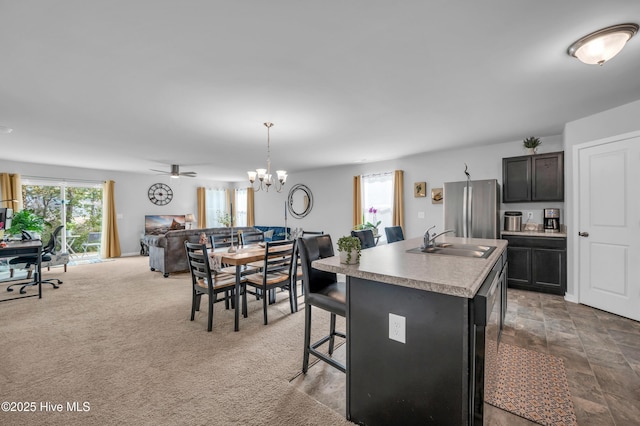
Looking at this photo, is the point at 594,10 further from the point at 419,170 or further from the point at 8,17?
the point at 419,170

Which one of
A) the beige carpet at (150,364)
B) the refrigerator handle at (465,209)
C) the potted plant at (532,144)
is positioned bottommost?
the beige carpet at (150,364)

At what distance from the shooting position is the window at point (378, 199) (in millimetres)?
6277

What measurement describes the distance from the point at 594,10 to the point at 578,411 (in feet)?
8.04

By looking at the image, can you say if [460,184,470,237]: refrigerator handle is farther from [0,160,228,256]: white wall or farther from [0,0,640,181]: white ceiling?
[0,160,228,256]: white wall

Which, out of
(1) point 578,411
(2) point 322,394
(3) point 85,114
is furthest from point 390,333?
(3) point 85,114

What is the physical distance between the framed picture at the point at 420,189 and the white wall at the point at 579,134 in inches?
87.8

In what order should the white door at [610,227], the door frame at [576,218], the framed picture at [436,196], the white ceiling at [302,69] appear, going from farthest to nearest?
the framed picture at [436,196], the door frame at [576,218], the white door at [610,227], the white ceiling at [302,69]

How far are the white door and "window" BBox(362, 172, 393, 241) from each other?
129 inches

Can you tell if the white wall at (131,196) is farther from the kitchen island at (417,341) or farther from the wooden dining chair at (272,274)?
the kitchen island at (417,341)

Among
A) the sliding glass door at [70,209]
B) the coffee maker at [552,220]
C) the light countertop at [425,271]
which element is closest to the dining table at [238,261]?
the light countertop at [425,271]

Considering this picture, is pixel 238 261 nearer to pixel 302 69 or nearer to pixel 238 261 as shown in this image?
pixel 238 261

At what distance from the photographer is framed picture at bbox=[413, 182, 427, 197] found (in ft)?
18.3

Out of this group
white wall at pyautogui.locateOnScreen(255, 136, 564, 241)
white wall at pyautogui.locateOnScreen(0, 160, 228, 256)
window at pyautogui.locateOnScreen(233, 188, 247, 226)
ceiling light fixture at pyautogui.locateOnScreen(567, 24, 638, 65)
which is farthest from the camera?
window at pyautogui.locateOnScreen(233, 188, 247, 226)

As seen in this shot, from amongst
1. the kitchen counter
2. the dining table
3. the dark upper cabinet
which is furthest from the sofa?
the dark upper cabinet
